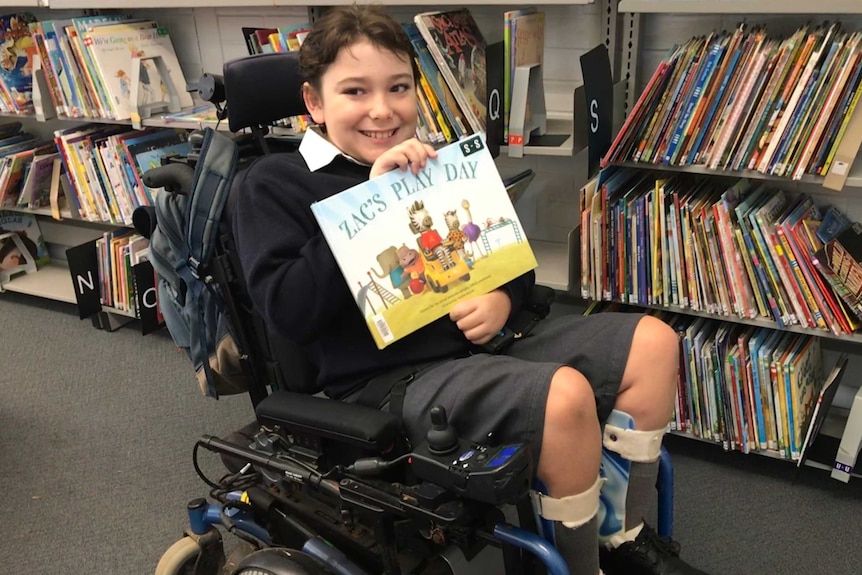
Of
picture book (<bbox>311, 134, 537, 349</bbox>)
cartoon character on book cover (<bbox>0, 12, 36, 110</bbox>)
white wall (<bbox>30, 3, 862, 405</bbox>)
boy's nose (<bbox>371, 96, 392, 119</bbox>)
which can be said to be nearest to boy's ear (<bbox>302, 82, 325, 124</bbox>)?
boy's nose (<bbox>371, 96, 392, 119</bbox>)

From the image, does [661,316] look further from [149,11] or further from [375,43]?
[149,11]

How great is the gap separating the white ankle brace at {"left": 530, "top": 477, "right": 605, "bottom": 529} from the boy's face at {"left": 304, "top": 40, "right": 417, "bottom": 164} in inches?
25.1

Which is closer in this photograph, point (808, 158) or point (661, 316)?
point (808, 158)

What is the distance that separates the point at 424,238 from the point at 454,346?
20 cm

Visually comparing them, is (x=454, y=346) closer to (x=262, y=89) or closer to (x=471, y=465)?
(x=471, y=465)

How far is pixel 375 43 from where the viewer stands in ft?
3.93

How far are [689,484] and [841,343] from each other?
0.55 metres

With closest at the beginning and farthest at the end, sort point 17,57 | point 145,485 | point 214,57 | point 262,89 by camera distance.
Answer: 1. point 262,89
2. point 145,485
3. point 214,57
4. point 17,57

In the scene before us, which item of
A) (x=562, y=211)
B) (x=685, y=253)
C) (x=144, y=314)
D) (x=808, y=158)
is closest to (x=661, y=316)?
(x=685, y=253)

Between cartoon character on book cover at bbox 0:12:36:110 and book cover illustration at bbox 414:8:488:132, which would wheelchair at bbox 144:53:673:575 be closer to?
book cover illustration at bbox 414:8:488:132

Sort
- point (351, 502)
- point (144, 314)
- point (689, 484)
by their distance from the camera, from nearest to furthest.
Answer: point (351, 502) < point (689, 484) < point (144, 314)

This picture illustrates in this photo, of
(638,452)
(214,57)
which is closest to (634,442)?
(638,452)

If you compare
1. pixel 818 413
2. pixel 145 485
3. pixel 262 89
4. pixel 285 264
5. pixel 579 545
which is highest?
pixel 262 89

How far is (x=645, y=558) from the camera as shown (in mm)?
1171
